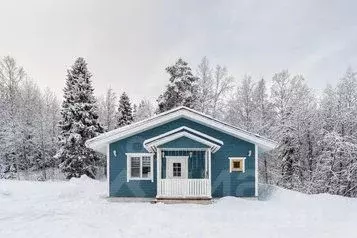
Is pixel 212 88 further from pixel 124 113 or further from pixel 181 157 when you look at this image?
pixel 181 157

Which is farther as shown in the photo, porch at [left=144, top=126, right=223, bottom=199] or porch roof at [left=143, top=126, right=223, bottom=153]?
porch roof at [left=143, top=126, right=223, bottom=153]

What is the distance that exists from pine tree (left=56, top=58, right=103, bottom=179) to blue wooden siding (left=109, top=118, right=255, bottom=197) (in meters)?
16.1

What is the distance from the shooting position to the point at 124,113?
4991 centimetres

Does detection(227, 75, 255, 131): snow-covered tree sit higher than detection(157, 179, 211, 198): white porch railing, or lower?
higher

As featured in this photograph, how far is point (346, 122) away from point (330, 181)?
4851 mm

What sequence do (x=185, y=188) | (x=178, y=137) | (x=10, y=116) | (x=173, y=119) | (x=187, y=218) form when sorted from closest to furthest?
(x=187, y=218), (x=185, y=188), (x=178, y=137), (x=173, y=119), (x=10, y=116)

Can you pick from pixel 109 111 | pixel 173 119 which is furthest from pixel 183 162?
pixel 109 111

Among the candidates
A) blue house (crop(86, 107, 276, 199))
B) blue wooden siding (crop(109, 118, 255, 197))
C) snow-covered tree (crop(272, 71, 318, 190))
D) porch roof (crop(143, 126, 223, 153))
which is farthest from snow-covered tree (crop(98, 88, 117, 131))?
porch roof (crop(143, 126, 223, 153))

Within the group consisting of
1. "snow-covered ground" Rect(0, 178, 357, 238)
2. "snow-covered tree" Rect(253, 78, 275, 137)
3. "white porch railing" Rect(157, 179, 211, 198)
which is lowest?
"snow-covered ground" Rect(0, 178, 357, 238)

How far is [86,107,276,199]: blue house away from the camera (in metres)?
20.8

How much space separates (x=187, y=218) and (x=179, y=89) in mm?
27718

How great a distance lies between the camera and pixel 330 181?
102 ft

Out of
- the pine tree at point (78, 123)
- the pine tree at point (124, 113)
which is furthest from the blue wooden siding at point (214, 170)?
the pine tree at point (124, 113)

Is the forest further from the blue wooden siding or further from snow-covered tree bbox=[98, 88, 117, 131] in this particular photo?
the blue wooden siding
